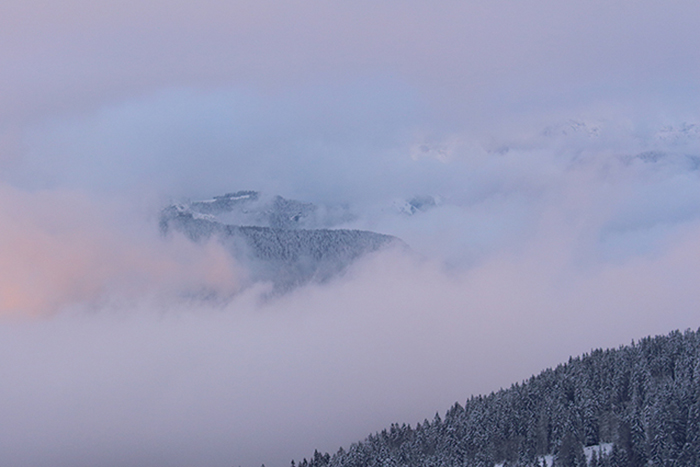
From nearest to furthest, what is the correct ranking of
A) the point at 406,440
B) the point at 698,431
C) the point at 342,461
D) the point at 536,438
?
the point at 698,431 → the point at 536,438 → the point at 342,461 → the point at 406,440

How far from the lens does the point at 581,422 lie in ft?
534

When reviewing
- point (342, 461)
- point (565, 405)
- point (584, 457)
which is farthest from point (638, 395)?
point (342, 461)

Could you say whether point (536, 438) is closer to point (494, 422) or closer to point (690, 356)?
point (494, 422)

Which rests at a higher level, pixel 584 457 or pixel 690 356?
pixel 690 356

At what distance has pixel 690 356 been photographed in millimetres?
182125

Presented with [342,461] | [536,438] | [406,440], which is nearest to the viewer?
[536,438]

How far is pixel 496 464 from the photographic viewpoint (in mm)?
165875

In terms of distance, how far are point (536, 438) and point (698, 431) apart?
104ft

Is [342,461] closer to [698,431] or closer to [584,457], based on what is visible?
[584,457]

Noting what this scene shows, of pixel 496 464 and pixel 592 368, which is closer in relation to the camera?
pixel 496 464

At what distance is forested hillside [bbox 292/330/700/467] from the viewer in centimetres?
14638

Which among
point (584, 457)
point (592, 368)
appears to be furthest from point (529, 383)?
point (584, 457)

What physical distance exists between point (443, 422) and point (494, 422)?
1832cm

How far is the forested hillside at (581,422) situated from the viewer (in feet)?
480
